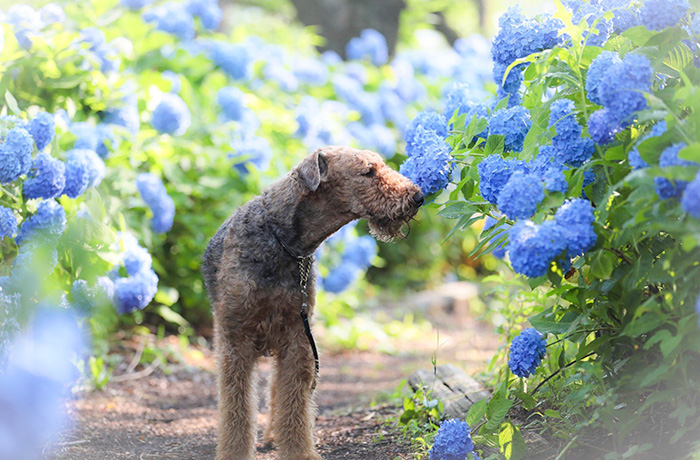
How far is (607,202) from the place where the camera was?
7.08 feet

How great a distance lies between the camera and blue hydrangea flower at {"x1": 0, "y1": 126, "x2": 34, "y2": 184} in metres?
2.84

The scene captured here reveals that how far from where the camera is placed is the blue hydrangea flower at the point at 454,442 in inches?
97.7

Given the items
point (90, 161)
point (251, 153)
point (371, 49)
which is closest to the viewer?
point (90, 161)

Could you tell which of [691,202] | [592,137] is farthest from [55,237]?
[691,202]

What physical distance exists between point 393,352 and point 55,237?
12.1ft

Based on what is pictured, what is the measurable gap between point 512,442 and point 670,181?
1.11m

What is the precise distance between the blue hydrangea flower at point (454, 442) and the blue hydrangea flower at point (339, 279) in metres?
3.47

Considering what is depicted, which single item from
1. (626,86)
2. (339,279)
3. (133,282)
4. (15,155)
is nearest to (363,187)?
(626,86)

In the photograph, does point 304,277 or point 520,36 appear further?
point 304,277

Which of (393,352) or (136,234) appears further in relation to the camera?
(393,352)

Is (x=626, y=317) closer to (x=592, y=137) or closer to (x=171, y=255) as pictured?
(x=592, y=137)

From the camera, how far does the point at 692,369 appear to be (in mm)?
2227

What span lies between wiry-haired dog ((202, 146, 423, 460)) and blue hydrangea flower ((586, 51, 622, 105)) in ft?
2.83

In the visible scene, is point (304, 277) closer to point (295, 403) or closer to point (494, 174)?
Result: point (295, 403)
